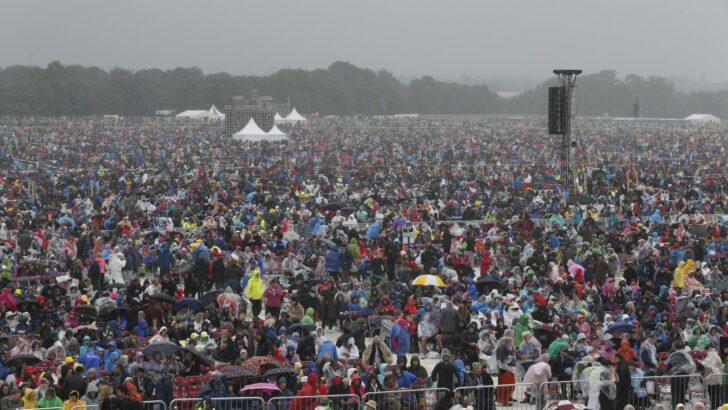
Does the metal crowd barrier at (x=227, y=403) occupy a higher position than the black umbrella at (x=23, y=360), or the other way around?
the black umbrella at (x=23, y=360)

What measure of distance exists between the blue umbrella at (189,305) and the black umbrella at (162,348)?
10.6ft

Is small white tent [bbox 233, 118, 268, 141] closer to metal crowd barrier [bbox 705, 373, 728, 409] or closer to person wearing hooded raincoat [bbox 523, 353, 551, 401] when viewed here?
person wearing hooded raincoat [bbox 523, 353, 551, 401]

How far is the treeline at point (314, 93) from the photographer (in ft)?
436

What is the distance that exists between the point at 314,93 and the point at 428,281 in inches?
5392

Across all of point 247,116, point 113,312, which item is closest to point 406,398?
point 113,312

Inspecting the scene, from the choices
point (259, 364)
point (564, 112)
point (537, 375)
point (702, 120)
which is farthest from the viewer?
point (702, 120)

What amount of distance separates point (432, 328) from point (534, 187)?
934 inches

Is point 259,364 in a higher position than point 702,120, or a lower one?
higher

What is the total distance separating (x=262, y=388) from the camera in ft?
47.4

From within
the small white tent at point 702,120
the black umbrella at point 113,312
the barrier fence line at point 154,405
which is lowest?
the small white tent at point 702,120

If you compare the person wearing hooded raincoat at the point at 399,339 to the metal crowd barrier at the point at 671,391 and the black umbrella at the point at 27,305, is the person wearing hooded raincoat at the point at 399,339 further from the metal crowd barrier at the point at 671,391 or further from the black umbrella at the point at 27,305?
the black umbrella at the point at 27,305

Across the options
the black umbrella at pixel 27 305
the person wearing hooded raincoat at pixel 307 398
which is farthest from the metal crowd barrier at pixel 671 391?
the black umbrella at pixel 27 305

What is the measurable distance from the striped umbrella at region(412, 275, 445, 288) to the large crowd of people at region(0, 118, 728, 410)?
0.04 m

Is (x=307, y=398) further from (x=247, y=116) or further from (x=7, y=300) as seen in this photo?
(x=247, y=116)
